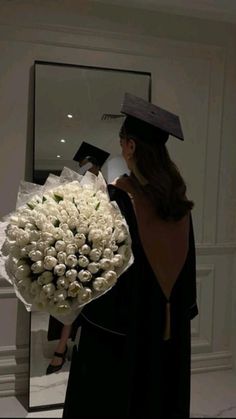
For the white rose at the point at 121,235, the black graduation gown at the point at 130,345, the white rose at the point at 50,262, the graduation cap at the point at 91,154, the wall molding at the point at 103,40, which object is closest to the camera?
the white rose at the point at 50,262

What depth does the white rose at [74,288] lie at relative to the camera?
139cm

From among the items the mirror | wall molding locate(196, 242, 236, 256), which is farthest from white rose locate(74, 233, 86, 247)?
wall molding locate(196, 242, 236, 256)

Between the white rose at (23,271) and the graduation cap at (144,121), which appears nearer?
the white rose at (23,271)

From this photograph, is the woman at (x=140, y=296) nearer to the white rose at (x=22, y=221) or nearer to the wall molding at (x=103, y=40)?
the white rose at (x=22, y=221)

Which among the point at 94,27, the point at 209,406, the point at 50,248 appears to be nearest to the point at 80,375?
the point at 50,248

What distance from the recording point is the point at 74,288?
140 centimetres

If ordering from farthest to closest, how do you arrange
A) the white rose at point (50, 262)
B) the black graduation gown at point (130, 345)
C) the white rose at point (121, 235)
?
the black graduation gown at point (130, 345), the white rose at point (121, 235), the white rose at point (50, 262)

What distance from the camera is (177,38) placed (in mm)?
3135

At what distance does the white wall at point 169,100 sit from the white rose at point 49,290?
5.02 feet

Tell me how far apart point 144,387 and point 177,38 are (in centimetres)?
233

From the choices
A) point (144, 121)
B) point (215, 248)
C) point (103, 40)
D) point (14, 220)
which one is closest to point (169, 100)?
point (103, 40)

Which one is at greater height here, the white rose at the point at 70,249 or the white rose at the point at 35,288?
the white rose at the point at 70,249

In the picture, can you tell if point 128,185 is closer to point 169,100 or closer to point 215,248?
point 169,100

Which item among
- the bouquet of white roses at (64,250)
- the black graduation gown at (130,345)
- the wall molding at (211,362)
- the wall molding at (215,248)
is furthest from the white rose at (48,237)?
the wall molding at (211,362)
